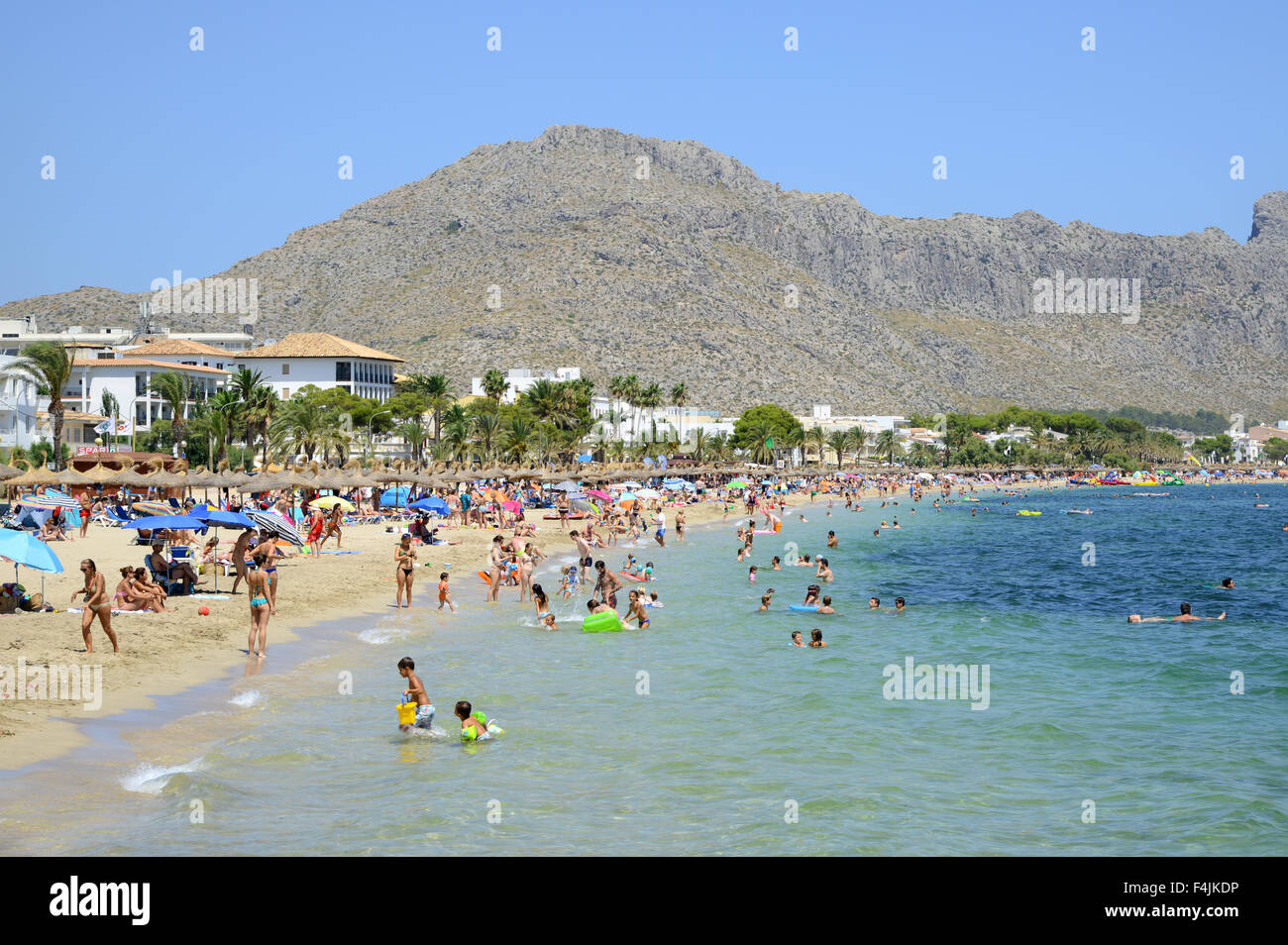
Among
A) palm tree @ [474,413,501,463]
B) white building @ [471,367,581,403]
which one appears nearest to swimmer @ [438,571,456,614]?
palm tree @ [474,413,501,463]

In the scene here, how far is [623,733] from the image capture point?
47.7 feet

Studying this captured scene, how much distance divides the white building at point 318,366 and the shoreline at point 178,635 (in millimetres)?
75009

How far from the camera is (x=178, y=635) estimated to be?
1906 cm

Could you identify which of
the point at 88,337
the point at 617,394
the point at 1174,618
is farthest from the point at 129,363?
the point at 1174,618

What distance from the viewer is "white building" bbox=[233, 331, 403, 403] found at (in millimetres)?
110688

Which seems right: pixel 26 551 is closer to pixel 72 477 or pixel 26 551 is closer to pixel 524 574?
pixel 524 574

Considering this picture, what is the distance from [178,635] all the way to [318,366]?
317 ft

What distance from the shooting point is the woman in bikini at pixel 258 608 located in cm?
1797

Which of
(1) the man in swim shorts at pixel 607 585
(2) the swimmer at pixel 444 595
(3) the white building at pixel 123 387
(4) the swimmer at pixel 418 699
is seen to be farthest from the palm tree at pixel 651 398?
(4) the swimmer at pixel 418 699

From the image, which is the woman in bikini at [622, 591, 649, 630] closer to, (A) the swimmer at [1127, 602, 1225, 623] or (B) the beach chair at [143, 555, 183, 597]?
(B) the beach chair at [143, 555, 183, 597]

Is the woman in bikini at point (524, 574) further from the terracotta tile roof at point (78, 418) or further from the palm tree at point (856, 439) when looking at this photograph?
the palm tree at point (856, 439)
